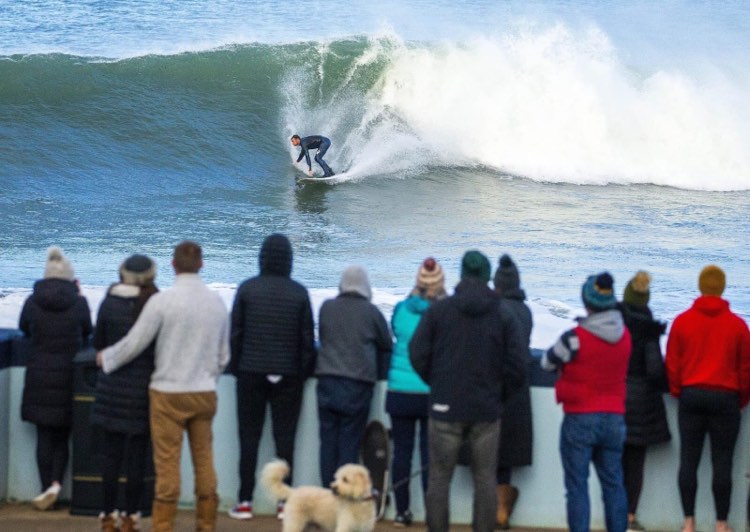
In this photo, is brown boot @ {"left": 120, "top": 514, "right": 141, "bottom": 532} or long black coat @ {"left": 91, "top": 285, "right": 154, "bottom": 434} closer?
long black coat @ {"left": 91, "top": 285, "right": 154, "bottom": 434}

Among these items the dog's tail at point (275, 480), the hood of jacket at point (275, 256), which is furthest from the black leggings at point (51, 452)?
the hood of jacket at point (275, 256)

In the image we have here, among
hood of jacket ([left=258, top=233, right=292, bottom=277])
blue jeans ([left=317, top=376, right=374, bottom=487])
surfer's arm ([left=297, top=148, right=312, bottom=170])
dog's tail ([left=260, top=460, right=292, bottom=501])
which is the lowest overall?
dog's tail ([left=260, top=460, right=292, bottom=501])

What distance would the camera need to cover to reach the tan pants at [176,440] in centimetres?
475

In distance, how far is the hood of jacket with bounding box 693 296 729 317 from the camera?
5.03 meters

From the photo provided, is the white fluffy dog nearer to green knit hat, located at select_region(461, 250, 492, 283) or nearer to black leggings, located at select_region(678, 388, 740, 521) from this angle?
green knit hat, located at select_region(461, 250, 492, 283)

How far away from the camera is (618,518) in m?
4.89

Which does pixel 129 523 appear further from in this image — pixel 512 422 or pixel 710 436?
pixel 710 436

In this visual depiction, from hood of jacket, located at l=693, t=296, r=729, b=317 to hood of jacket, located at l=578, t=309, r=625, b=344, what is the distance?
0.52m

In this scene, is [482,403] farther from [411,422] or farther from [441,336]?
[411,422]

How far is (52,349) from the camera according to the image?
17.4 feet

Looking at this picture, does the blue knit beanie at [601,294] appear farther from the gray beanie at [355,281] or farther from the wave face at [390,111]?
the wave face at [390,111]

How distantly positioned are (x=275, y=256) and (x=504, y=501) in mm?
1486

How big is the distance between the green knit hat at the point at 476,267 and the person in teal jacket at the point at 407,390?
406 mm

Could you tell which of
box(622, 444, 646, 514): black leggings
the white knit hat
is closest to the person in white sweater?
the white knit hat
